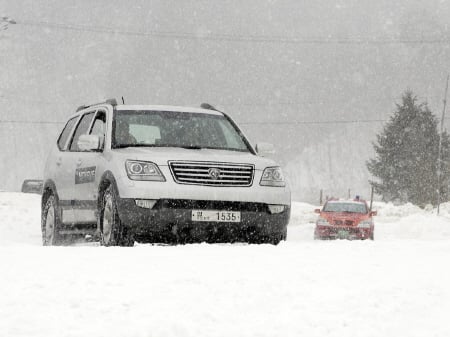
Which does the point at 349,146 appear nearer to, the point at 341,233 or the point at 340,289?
the point at 341,233

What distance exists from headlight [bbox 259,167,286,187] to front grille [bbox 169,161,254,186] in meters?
0.17

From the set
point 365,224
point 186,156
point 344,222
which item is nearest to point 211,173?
point 186,156

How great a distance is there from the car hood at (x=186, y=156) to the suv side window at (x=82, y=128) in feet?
6.37

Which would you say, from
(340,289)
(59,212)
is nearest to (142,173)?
(59,212)

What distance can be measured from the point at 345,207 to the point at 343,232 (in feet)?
4.99

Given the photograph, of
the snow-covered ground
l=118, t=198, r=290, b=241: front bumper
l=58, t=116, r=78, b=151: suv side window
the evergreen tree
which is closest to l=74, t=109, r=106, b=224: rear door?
l=118, t=198, r=290, b=241: front bumper

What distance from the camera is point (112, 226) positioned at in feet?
26.2

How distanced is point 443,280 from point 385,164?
2302 inches

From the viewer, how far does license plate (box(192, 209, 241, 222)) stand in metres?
7.89

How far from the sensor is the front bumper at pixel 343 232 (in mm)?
20031

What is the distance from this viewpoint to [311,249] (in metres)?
7.43

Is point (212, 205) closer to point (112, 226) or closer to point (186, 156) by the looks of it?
point (186, 156)

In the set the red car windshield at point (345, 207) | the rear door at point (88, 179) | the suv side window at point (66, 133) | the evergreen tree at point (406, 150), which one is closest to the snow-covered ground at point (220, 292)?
the rear door at point (88, 179)

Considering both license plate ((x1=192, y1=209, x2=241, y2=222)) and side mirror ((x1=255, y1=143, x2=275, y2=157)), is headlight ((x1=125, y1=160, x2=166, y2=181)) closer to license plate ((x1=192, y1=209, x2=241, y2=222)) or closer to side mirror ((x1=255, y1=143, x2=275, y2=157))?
license plate ((x1=192, y1=209, x2=241, y2=222))
